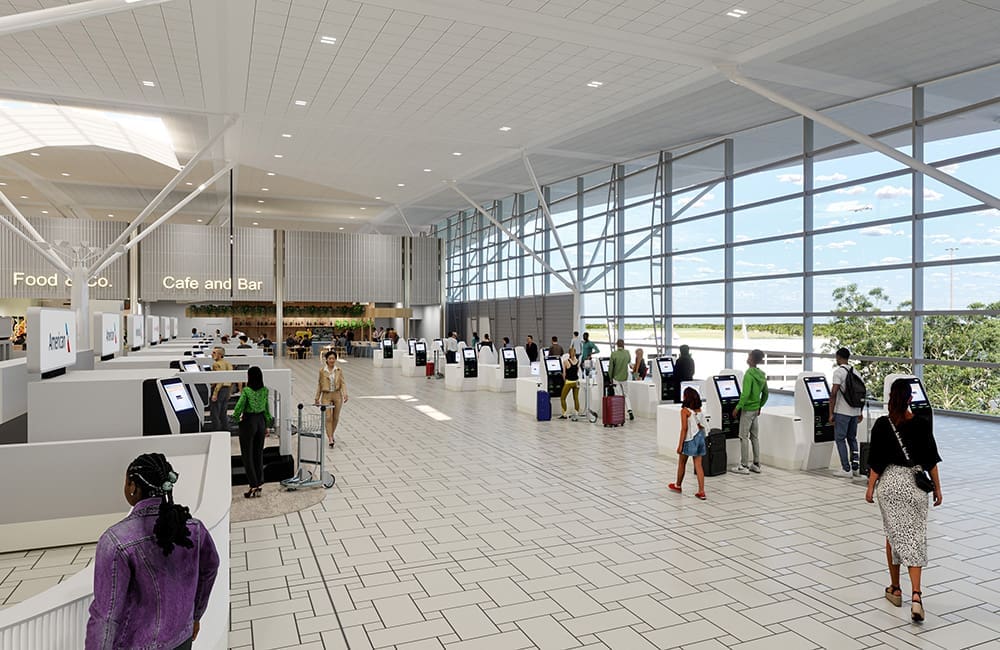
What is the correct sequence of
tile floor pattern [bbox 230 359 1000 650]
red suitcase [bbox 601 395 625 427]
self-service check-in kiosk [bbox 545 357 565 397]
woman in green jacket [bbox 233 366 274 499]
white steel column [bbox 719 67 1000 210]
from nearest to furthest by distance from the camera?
1. tile floor pattern [bbox 230 359 1000 650]
2. woman in green jacket [bbox 233 366 274 499]
3. white steel column [bbox 719 67 1000 210]
4. red suitcase [bbox 601 395 625 427]
5. self-service check-in kiosk [bbox 545 357 565 397]

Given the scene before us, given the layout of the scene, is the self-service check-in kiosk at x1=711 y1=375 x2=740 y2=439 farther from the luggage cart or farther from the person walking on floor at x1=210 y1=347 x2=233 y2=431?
the person walking on floor at x1=210 y1=347 x2=233 y2=431

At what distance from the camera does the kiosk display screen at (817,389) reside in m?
8.85

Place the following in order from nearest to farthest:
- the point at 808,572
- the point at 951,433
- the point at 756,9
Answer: the point at 808,572 < the point at 756,9 < the point at 951,433

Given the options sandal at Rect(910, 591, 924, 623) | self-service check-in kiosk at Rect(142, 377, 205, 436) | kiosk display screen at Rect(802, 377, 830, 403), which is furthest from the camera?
kiosk display screen at Rect(802, 377, 830, 403)

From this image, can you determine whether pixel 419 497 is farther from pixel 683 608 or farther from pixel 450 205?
Answer: pixel 450 205

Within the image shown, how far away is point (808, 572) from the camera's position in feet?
17.4

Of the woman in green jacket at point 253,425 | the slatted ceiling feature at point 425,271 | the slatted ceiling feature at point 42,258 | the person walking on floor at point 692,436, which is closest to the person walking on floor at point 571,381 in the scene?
→ the person walking on floor at point 692,436

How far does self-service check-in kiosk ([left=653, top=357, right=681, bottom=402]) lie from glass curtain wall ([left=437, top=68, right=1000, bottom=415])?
4051mm

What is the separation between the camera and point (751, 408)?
8680mm

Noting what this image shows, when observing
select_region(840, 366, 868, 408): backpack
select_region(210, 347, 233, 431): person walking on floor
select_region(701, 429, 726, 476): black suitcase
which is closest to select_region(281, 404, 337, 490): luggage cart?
select_region(210, 347, 233, 431): person walking on floor

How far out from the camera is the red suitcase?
41.4 feet

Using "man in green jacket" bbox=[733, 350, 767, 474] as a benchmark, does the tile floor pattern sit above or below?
below

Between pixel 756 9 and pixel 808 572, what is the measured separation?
26.8ft

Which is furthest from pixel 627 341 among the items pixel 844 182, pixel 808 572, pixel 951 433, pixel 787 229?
pixel 808 572
